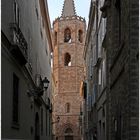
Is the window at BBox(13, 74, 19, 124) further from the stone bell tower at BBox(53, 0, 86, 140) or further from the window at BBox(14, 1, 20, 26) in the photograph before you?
the stone bell tower at BBox(53, 0, 86, 140)

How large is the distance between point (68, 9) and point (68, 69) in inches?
474

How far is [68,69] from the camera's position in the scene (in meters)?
86.4

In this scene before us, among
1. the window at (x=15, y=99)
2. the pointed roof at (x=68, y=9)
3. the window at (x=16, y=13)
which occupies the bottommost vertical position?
the window at (x=15, y=99)

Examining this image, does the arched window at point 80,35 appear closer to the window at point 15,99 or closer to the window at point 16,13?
the window at point 16,13

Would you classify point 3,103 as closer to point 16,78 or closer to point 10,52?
point 10,52

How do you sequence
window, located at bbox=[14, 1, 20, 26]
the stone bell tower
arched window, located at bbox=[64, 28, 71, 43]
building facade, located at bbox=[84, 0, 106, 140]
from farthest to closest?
arched window, located at bbox=[64, 28, 71, 43] < the stone bell tower < building facade, located at bbox=[84, 0, 106, 140] < window, located at bbox=[14, 1, 20, 26]

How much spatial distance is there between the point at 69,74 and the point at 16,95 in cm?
6921

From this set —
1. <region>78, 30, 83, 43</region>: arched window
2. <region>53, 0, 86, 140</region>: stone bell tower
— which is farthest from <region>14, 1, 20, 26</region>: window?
<region>78, 30, 83, 43</region>: arched window

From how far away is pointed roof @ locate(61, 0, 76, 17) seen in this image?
90.5 m

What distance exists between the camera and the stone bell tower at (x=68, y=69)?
84.0m

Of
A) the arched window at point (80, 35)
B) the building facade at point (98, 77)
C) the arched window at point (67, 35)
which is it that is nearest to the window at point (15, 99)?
the building facade at point (98, 77)

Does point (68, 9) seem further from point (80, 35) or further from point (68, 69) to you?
point (68, 69)

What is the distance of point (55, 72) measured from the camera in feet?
287

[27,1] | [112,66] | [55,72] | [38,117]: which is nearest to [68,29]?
[55,72]
